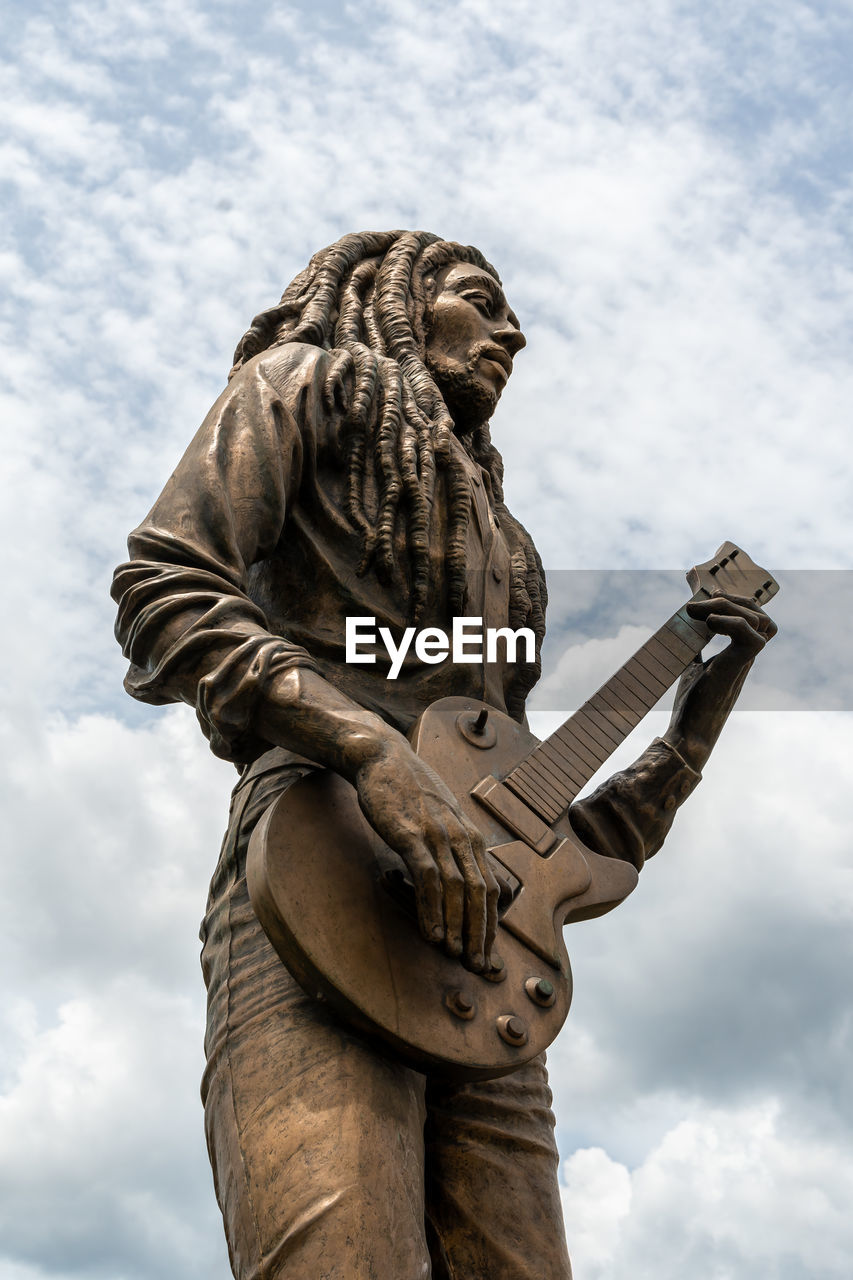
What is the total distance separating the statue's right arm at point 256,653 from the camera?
2637 millimetres

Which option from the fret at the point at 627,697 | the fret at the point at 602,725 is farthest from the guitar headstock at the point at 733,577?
the fret at the point at 602,725

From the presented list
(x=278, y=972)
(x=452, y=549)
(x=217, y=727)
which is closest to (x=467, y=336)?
(x=452, y=549)

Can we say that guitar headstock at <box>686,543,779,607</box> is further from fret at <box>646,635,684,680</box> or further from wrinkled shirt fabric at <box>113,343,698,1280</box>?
wrinkled shirt fabric at <box>113,343,698,1280</box>

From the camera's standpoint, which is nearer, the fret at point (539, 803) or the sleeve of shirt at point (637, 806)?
the fret at point (539, 803)

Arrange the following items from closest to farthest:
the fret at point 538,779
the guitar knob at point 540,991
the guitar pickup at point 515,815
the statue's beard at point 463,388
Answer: the guitar knob at point 540,991, the guitar pickup at point 515,815, the fret at point 538,779, the statue's beard at point 463,388

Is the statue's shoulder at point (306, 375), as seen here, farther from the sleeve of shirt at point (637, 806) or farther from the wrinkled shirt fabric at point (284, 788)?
the sleeve of shirt at point (637, 806)

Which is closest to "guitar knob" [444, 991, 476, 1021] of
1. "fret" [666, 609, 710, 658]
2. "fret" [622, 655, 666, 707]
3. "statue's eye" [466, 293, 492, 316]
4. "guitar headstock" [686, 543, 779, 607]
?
"fret" [622, 655, 666, 707]

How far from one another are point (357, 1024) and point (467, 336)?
2.34 m

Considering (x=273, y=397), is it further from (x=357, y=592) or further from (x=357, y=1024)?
(x=357, y=1024)

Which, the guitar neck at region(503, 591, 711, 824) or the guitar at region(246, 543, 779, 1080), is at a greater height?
the guitar neck at region(503, 591, 711, 824)

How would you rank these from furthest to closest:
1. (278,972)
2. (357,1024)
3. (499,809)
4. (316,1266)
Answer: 1. (499,809)
2. (278,972)
3. (357,1024)
4. (316,1266)

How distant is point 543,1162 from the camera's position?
3152 millimetres

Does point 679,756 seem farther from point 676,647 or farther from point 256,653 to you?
point 256,653

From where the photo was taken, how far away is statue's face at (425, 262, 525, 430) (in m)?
4.19
